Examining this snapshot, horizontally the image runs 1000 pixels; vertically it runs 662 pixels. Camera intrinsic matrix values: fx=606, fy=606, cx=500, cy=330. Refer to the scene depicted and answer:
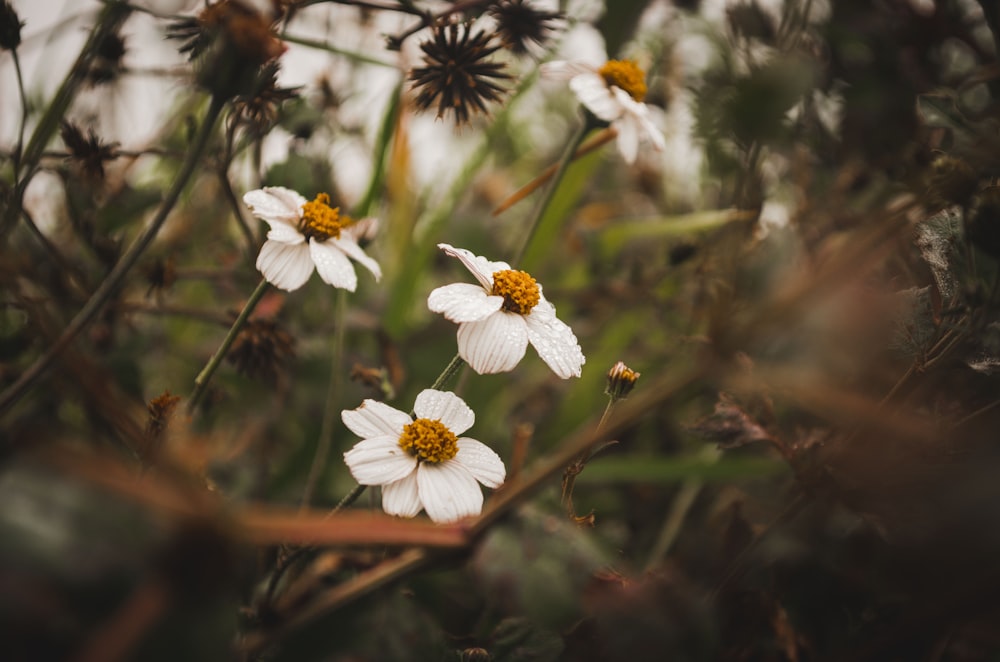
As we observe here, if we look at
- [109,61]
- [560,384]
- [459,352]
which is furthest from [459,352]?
[560,384]

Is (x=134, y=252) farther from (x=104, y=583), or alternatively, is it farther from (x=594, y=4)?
(x=594, y=4)

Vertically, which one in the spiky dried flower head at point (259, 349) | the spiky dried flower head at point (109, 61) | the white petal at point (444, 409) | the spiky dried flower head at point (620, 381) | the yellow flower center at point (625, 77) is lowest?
the spiky dried flower head at point (259, 349)

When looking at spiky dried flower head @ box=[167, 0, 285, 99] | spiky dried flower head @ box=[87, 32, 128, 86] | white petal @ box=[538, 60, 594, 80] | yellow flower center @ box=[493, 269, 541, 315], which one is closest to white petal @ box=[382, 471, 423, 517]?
yellow flower center @ box=[493, 269, 541, 315]

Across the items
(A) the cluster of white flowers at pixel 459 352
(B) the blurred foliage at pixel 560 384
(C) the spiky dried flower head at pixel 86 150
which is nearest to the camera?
(B) the blurred foliage at pixel 560 384

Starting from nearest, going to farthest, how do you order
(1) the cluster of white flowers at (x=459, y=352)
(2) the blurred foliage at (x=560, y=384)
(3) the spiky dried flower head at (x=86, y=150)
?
(2) the blurred foliage at (x=560, y=384), (1) the cluster of white flowers at (x=459, y=352), (3) the spiky dried flower head at (x=86, y=150)

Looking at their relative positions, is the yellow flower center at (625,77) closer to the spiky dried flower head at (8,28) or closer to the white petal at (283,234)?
the white petal at (283,234)

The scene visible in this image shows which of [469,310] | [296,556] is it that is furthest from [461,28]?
[296,556]

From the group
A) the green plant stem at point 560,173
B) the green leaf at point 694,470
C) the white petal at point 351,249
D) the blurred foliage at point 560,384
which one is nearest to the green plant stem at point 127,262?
the blurred foliage at point 560,384

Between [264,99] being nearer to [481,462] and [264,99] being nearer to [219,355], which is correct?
[219,355]
